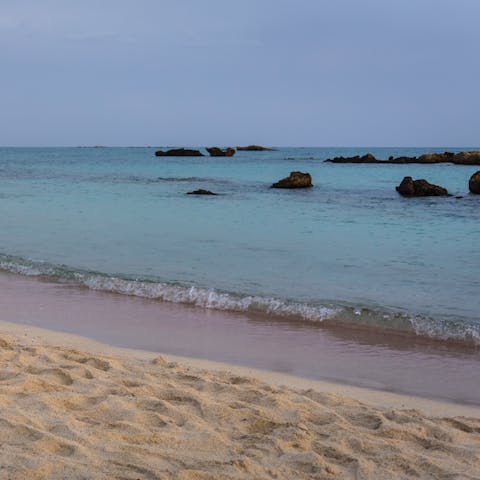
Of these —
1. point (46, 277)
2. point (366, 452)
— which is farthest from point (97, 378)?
point (46, 277)

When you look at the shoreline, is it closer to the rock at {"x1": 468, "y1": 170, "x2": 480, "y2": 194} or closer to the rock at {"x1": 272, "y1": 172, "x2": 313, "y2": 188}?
the rock at {"x1": 272, "y1": 172, "x2": 313, "y2": 188}

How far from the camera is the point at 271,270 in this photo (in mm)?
11422

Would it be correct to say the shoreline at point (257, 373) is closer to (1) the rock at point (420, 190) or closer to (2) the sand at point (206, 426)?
(2) the sand at point (206, 426)

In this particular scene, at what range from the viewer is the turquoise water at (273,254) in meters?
9.02

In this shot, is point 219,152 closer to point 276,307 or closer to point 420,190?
point 420,190

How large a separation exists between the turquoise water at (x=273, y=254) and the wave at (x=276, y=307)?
20 millimetres

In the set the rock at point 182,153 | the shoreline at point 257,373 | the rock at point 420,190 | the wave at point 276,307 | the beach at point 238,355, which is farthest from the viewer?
the rock at point 182,153

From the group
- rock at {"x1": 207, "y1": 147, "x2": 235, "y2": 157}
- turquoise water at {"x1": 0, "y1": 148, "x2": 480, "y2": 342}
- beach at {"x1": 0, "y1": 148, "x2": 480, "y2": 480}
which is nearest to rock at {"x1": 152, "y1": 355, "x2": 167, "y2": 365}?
beach at {"x1": 0, "y1": 148, "x2": 480, "y2": 480}

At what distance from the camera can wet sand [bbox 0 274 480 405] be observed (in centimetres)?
610

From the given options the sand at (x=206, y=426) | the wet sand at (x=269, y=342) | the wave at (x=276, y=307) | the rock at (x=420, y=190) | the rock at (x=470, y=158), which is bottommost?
the wet sand at (x=269, y=342)

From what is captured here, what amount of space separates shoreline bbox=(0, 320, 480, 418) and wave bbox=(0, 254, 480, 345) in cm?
228

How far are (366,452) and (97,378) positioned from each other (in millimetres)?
2308

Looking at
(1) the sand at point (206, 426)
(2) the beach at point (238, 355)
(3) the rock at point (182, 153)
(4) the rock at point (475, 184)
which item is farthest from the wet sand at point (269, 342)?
(3) the rock at point (182, 153)

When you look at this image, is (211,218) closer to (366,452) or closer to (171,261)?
(171,261)
